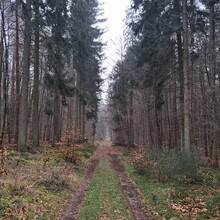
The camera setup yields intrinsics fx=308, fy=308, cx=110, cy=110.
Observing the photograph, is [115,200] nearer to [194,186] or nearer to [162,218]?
[162,218]

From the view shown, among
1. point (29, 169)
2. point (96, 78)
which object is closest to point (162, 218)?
point (29, 169)

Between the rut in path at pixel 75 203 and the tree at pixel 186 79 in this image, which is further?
the tree at pixel 186 79

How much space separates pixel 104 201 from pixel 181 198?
2843mm

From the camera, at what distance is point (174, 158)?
49.9ft

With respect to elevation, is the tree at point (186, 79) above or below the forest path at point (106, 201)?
above

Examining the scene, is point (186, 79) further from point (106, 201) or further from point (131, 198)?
point (106, 201)

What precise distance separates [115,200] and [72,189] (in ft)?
8.31

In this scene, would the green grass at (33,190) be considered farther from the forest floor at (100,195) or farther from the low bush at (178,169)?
the low bush at (178,169)

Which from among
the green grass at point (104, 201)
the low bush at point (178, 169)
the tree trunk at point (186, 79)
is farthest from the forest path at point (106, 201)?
the tree trunk at point (186, 79)

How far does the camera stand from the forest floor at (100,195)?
30.5 ft

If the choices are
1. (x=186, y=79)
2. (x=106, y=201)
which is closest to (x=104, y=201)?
(x=106, y=201)

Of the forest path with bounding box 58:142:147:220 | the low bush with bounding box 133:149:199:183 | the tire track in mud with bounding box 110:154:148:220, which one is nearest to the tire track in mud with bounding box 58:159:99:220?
the forest path with bounding box 58:142:147:220

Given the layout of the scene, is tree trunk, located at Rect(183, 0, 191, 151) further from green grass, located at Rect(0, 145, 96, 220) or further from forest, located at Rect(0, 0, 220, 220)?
green grass, located at Rect(0, 145, 96, 220)

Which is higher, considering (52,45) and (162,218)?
(52,45)
